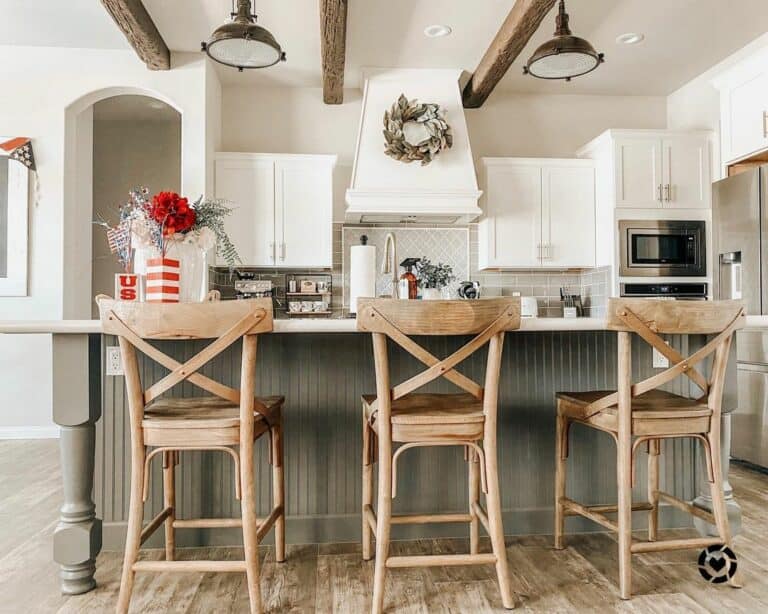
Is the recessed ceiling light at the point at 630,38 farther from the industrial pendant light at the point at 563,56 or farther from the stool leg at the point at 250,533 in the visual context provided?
the stool leg at the point at 250,533

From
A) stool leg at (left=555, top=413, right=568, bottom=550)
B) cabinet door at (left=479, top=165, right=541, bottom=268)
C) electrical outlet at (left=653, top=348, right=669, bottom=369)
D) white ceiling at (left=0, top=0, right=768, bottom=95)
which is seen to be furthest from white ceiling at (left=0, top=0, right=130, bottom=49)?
electrical outlet at (left=653, top=348, right=669, bottom=369)

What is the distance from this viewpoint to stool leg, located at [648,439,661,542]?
2.37 m

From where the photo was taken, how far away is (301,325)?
2.06 meters

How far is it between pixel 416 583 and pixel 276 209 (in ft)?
10.1

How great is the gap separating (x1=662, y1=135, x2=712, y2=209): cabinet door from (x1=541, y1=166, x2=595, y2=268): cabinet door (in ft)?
1.80

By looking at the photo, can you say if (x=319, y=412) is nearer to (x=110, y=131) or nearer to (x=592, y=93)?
(x=592, y=93)

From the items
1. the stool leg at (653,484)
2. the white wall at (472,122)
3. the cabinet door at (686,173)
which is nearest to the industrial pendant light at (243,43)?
the white wall at (472,122)

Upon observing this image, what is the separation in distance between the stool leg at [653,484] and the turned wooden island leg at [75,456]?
2084mm

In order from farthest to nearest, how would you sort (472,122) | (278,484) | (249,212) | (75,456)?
(472,122)
(249,212)
(278,484)
(75,456)

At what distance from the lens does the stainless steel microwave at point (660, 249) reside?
176 inches

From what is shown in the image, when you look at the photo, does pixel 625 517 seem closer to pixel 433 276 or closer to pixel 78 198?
pixel 433 276

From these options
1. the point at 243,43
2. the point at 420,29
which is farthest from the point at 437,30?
the point at 243,43

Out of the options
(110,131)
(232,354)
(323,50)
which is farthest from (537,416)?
(110,131)

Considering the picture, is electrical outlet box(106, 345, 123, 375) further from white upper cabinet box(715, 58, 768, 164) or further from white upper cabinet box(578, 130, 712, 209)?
white upper cabinet box(715, 58, 768, 164)
